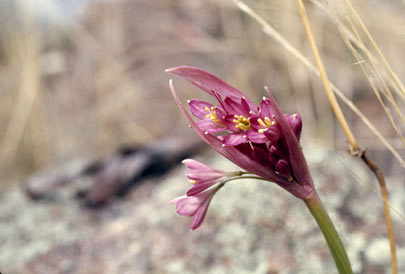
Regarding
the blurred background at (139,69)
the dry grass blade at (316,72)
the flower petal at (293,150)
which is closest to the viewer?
the flower petal at (293,150)

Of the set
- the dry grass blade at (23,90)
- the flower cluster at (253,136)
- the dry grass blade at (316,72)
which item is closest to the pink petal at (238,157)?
the flower cluster at (253,136)

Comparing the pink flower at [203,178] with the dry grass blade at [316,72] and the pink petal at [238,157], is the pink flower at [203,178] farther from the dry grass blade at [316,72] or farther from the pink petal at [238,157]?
the dry grass blade at [316,72]

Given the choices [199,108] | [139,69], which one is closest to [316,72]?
[199,108]

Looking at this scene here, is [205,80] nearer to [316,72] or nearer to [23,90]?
[316,72]

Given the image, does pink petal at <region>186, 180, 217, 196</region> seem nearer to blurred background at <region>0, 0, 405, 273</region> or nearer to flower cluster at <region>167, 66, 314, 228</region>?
flower cluster at <region>167, 66, 314, 228</region>

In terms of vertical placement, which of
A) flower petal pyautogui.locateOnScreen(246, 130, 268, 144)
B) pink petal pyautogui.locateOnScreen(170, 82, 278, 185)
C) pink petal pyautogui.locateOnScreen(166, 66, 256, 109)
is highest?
pink petal pyautogui.locateOnScreen(166, 66, 256, 109)

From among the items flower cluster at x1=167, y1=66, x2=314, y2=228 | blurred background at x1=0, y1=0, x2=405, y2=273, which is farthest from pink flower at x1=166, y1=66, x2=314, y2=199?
blurred background at x1=0, y1=0, x2=405, y2=273

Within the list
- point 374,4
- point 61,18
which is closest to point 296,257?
point 374,4
